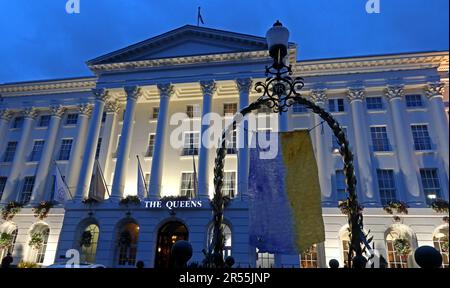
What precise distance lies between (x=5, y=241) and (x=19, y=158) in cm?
786

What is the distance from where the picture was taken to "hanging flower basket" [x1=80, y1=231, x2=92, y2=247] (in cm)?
2420

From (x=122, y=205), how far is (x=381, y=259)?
18026 millimetres

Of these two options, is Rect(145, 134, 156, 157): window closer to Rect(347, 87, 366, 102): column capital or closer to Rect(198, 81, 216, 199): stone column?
Rect(198, 81, 216, 199): stone column

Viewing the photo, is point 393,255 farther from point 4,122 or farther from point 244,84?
point 4,122

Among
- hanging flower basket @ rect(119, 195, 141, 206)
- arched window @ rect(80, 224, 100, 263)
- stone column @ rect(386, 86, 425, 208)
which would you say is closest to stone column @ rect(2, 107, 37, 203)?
arched window @ rect(80, 224, 100, 263)

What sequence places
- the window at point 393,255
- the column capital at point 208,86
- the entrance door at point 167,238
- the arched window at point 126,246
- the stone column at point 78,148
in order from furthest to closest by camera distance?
the stone column at point 78,148, the column capital at point 208,86, the arched window at point 126,246, the entrance door at point 167,238, the window at point 393,255

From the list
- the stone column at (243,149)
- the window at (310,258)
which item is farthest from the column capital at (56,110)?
the window at (310,258)

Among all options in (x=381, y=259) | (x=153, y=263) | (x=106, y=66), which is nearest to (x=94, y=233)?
(x=153, y=263)

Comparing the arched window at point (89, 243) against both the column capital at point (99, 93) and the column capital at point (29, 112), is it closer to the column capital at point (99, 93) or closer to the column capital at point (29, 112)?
the column capital at point (99, 93)

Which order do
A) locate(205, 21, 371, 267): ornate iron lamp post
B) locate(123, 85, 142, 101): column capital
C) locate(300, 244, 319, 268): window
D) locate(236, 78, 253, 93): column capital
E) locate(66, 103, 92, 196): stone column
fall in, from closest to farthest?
locate(205, 21, 371, 267): ornate iron lamp post
locate(300, 244, 319, 268): window
locate(236, 78, 253, 93): column capital
locate(123, 85, 142, 101): column capital
locate(66, 103, 92, 196): stone column

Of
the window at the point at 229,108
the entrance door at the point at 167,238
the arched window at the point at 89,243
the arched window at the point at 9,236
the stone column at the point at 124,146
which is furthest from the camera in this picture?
the window at the point at 229,108

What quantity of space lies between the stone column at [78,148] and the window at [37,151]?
386 cm

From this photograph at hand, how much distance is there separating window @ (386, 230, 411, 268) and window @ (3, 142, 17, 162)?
1312 inches

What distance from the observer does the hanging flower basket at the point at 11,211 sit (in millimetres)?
27453
